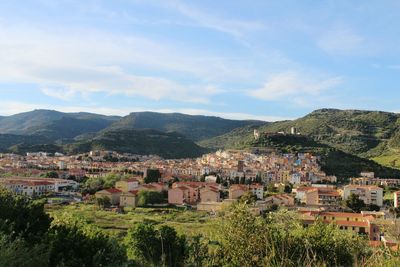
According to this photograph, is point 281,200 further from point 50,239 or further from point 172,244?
point 50,239

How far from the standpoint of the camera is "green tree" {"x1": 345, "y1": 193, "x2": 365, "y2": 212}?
4090 centimetres

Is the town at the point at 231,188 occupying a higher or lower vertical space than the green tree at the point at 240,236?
lower

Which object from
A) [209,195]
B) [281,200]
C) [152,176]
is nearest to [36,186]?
[152,176]

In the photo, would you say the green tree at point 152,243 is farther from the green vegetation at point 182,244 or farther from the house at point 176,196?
the house at point 176,196

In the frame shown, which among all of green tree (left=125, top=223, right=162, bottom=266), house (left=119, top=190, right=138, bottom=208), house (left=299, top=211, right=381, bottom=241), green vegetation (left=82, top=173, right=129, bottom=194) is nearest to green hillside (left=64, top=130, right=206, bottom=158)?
green vegetation (left=82, top=173, right=129, bottom=194)

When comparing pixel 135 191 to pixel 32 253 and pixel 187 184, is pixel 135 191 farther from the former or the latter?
pixel 32 253

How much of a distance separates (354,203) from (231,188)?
13.0 m

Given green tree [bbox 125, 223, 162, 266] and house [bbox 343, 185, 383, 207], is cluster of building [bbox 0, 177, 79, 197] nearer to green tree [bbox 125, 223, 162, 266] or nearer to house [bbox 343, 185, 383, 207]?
green tree [bbox 125, 223, 162, 266]

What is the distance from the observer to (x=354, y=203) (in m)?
41.2

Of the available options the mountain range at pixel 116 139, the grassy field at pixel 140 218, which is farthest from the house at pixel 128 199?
the mountain range at pixel 116 139

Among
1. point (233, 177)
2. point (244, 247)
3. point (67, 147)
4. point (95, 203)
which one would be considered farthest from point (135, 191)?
point (67, 147)

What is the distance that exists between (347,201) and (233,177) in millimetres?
23421

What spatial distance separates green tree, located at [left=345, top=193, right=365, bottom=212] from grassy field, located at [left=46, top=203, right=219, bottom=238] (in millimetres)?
14379

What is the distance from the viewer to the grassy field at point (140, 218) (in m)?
29.1
